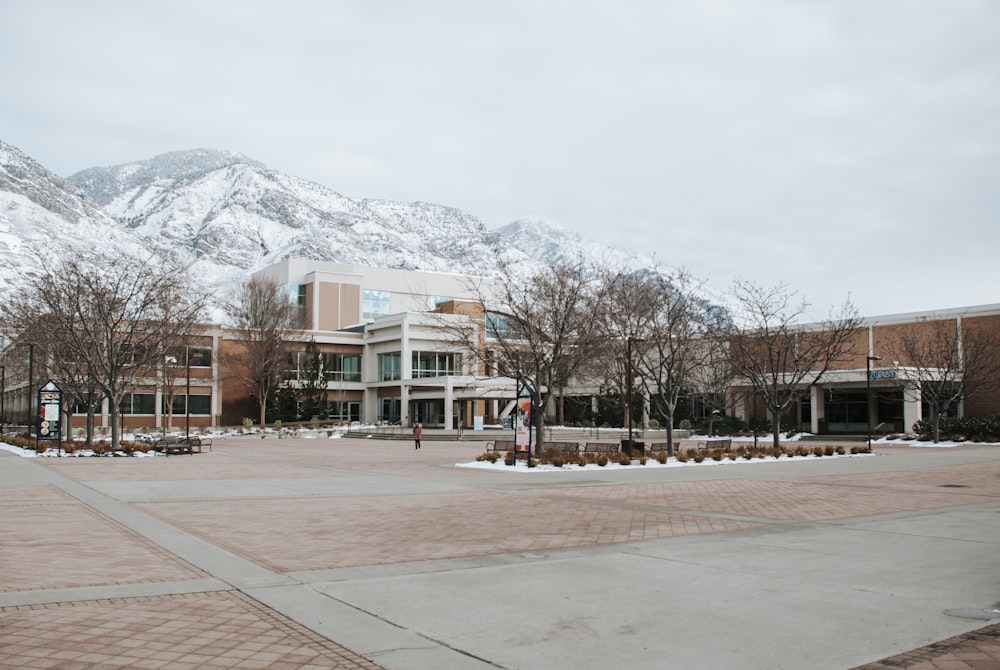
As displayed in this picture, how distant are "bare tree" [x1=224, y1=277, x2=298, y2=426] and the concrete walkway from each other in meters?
48.7

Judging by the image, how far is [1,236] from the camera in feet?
603

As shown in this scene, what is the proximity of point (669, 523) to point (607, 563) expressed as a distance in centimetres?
373

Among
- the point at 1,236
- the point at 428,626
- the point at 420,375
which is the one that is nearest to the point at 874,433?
the point at 420,375

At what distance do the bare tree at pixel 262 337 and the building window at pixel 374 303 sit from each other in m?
21.8

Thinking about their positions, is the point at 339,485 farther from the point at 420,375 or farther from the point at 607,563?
the point at 420,375

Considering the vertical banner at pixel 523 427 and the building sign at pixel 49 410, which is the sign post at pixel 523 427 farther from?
the building sign at pixel 49 410

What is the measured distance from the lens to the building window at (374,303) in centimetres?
9626

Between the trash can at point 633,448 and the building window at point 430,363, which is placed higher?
the building window at point 430,363

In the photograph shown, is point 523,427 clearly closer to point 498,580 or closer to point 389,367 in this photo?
point 498,580

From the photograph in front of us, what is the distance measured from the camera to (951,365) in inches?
1816

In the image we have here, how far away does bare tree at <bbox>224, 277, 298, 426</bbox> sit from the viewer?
A: 6525 centimetres

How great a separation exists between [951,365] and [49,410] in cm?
4497

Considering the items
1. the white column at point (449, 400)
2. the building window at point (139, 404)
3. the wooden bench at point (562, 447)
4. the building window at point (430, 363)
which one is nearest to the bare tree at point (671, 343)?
the wooden bench at point (562, 447)

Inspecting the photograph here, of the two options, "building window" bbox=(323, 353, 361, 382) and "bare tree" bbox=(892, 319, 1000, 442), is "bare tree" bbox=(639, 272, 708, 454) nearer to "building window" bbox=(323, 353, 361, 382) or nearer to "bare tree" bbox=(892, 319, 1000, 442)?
"bare tree" bbox=(892, 319, 1000, 442)
